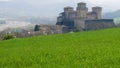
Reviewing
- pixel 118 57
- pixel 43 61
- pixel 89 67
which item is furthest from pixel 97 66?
pixel 43 61

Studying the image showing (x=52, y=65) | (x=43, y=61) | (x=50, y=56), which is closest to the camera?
(x=52, y=65)

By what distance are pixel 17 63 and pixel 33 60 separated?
39.5 inches

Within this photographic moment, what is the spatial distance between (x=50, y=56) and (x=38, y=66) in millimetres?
4083

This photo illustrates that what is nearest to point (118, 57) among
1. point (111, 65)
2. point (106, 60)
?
point (106, 60)

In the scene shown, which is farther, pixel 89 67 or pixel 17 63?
pixel 17 63

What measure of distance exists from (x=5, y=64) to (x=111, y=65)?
6.23 m

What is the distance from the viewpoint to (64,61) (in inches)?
819

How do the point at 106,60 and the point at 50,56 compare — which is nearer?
the point at 106,60

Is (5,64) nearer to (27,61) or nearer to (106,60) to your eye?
(27,61)

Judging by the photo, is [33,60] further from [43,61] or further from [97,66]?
[97,66]

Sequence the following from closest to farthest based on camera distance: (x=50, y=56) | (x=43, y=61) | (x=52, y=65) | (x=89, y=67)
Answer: (x=89, y=67) → (x=52, y=65) → (x=43, y=61) → (x=50, y=56)

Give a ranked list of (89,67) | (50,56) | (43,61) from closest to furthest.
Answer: (89,67) < (43,61) < (50,56)

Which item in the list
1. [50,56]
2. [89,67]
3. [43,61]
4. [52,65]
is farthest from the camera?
[50,56]

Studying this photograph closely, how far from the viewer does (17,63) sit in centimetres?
2184
